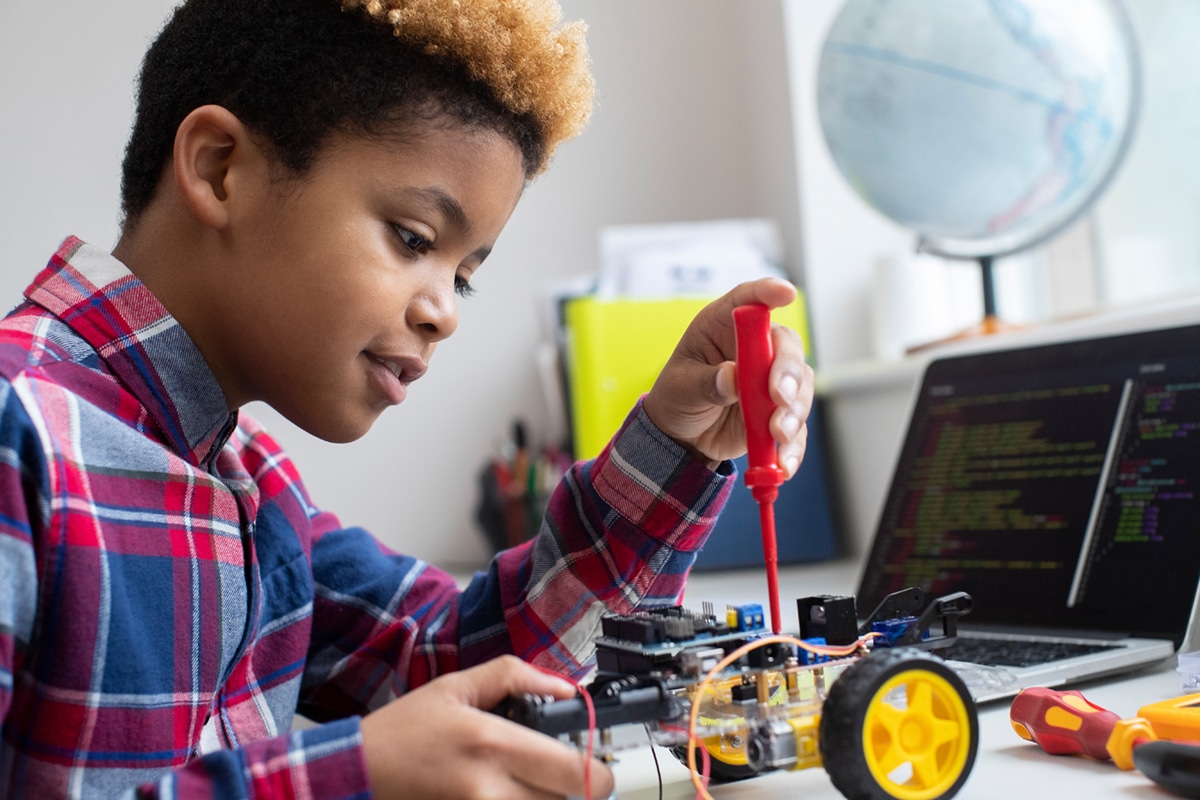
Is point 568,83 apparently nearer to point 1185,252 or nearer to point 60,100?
point 1185,252

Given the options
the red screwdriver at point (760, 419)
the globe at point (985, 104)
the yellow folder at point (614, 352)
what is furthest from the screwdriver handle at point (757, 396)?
the yellow folder at point (614, 352)

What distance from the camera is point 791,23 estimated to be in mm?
1643

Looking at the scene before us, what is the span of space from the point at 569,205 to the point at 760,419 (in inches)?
51.8

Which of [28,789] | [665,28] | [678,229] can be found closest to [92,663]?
[28,789]

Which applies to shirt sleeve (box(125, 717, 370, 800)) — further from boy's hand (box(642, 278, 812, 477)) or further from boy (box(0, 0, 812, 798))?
boy's hand (box(642, 278, 812, 477))

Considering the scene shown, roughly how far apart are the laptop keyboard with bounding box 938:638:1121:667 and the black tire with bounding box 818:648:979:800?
0.20m

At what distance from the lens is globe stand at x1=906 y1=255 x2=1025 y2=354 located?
1.28 metres

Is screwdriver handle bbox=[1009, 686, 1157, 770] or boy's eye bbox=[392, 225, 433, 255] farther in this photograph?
boy's eye bbox=[392, 225, 433, 255]

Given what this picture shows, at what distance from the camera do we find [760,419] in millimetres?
573

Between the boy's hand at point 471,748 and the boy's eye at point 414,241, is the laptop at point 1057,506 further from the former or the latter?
the boy's eye at point 414,241

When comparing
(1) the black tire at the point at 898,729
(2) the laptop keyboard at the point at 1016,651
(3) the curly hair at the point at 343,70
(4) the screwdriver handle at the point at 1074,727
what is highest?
(3) the curly hair at the point at 343,70

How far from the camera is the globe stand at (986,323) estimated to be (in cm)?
128

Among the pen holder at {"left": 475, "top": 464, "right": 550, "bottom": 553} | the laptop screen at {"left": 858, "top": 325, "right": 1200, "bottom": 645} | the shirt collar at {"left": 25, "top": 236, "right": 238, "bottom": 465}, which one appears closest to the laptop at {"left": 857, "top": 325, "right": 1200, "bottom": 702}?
the laptop screen at {"left": 858, "top": 325, "right": 1200, "bottom": 645}

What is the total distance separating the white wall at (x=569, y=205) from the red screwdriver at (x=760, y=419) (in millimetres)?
1157
